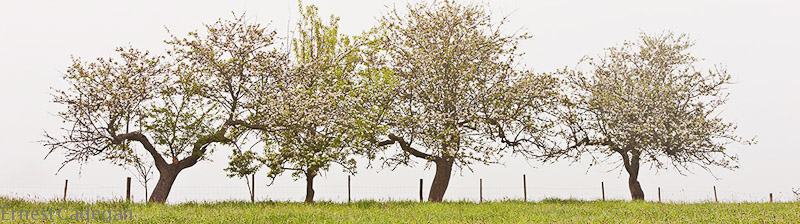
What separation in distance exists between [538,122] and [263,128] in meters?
12.1

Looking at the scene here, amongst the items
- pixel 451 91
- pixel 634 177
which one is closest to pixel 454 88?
pixel 451 91

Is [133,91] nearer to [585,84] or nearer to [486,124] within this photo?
[486,124]

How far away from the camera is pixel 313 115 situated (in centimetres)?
2167

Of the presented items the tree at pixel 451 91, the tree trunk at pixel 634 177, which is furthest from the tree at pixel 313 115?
the tree trunk at pixel 634 177

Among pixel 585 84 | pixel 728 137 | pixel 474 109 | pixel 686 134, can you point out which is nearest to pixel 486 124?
pixel 474 109

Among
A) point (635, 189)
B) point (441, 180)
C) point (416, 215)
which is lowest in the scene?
point (416, 215)

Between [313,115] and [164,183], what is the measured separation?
677 centimetres

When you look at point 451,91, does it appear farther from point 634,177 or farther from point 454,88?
point 634,177

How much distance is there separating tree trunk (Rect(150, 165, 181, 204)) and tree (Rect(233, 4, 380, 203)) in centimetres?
361

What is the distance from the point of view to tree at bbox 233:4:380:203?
21828mm

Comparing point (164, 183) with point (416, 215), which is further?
point (164, 183)

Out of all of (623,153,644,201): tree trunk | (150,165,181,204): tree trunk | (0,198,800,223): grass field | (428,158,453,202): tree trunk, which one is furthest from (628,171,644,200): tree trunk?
(150,165,181,204): tree trunk

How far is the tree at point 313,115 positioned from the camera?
21.8m

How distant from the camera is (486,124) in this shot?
78.5 feet
